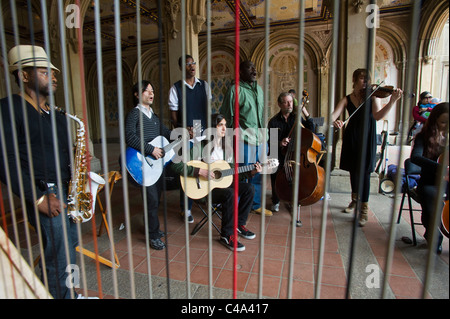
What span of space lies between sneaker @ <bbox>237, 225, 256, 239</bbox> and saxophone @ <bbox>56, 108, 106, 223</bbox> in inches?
54.3

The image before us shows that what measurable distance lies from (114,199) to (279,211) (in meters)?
2.49

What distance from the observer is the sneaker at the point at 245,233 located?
257 centimetres

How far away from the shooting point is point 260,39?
9.69 metres

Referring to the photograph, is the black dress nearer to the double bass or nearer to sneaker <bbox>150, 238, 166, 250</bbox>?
the double bass

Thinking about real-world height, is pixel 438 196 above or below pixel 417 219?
above

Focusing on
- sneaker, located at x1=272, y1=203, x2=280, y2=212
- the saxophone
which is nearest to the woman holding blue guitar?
the saxophone

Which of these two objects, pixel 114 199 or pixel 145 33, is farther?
pixel 145 33

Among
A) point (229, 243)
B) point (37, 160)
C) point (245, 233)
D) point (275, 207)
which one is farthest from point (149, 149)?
point (275, 207)

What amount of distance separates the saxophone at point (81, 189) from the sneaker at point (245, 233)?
138 centimetres

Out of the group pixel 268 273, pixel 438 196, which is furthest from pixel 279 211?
pixel 438 196
